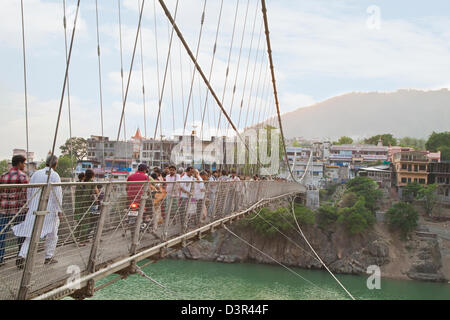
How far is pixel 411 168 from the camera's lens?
35000mm

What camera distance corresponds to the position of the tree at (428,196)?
3072 cm

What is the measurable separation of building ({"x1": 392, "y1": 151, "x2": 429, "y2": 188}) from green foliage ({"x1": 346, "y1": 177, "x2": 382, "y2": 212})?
3.67m

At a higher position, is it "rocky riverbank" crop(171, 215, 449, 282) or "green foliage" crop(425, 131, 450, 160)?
"green foliage" crop(425, 131, 450, 160)

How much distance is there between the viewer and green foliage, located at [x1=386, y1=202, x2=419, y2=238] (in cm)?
2794

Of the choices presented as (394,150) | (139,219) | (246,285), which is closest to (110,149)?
(139,219)

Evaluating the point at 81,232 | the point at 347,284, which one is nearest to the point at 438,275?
the point at 347,284

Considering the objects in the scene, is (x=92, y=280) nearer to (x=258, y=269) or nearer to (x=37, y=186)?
(x=37, y=186)

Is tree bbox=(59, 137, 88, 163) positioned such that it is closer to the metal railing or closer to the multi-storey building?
the metal railing

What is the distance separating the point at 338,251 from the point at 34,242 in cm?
2677

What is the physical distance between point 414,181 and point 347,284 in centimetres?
1401

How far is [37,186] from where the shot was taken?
2139mm

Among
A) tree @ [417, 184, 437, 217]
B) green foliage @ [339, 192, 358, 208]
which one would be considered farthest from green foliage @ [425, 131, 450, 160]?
green foliage @ [339, 192, 358, 208]

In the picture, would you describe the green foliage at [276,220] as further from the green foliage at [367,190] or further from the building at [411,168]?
the building at [411,168]

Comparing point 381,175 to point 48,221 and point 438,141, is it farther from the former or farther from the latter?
point 48,221
